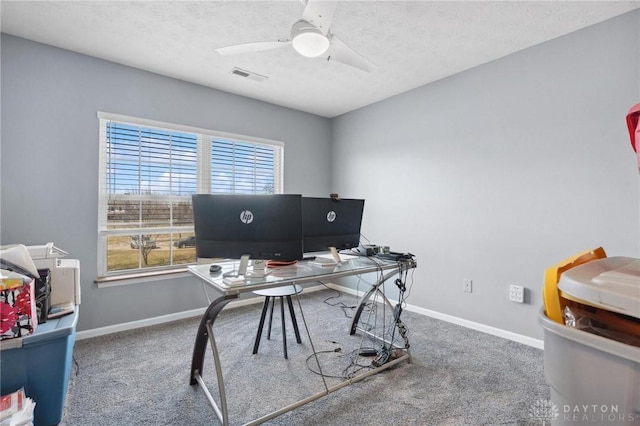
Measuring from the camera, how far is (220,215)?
1.67m

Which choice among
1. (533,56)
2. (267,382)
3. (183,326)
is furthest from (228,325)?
(533,56)

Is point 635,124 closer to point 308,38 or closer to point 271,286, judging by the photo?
point 308,38

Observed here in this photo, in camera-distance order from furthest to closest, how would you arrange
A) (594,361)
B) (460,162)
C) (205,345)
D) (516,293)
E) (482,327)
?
(460,162)
(482,327)
(516,293)
(205,345)
(594,361)

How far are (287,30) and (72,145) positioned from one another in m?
2.14

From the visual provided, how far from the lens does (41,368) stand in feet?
4.89

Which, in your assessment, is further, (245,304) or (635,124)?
(245,304)

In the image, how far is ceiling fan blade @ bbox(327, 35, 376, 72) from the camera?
5.99 ft

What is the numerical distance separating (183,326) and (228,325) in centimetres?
45

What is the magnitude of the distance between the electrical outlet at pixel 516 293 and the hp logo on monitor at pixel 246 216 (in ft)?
7.86

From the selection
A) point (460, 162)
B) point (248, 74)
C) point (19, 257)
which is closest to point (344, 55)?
point (248, 74)

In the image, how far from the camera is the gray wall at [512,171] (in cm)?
212

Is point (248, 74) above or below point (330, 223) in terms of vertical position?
above

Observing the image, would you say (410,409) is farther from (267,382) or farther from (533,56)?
(533,56)

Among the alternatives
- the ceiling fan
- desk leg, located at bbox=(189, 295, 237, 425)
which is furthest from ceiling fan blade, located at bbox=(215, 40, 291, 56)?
desk leg, located at bbox=(189, 295, 237, 425)
